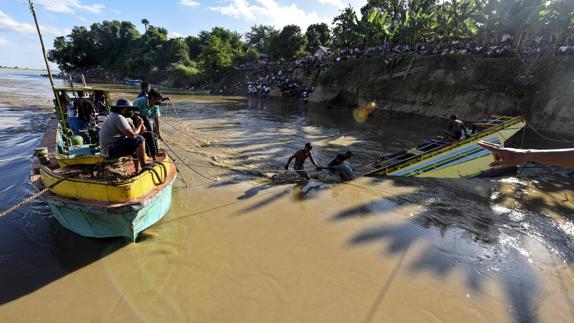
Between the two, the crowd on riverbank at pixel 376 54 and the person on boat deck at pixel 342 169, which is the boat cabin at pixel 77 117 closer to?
the person on boat deck at pixel 342 169

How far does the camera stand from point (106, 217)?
505 centimetres

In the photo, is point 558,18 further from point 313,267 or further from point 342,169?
point 313,267

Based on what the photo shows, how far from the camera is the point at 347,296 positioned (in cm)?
457

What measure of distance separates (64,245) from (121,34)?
331 ft

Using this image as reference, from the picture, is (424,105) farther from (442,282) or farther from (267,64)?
(267,64)

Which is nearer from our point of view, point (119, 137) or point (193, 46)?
point (119, 137)

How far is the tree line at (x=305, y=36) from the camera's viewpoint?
19234 millimetres

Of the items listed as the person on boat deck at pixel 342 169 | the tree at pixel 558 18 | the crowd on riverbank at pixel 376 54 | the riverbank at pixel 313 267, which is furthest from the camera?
the crowd on riverbank at pixel 376 54

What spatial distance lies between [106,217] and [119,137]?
151cm

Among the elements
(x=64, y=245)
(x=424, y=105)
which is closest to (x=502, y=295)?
(x=64, y=245)

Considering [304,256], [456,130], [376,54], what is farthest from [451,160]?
[376,54]

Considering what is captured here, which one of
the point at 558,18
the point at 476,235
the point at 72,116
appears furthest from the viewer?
the point at 558,18

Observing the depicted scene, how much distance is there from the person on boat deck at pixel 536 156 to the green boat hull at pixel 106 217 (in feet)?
16.2

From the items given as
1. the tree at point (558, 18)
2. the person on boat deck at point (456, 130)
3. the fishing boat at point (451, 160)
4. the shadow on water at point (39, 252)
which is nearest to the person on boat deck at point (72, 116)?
the shadow on water at point (39, 252)
